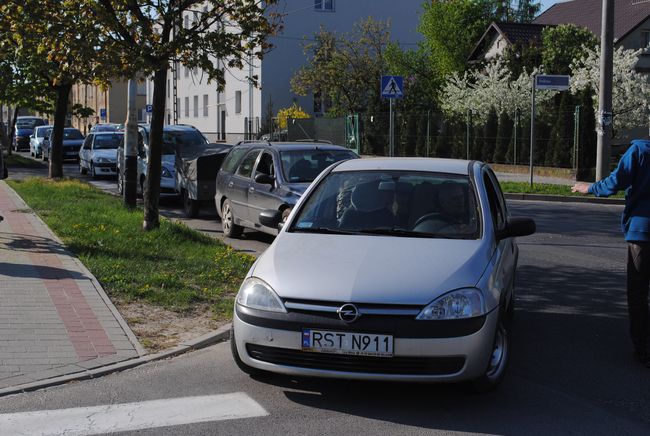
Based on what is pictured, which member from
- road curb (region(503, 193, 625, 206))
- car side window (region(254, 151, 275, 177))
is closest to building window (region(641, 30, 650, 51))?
road curb (region(503, 193, 625, 206))

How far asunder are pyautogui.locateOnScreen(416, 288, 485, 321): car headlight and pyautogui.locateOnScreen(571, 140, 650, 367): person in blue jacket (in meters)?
1.62

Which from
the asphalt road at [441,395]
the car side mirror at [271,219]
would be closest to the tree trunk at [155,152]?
the car side mirror at [271,219]

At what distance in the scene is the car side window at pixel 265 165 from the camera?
13242 millimetres

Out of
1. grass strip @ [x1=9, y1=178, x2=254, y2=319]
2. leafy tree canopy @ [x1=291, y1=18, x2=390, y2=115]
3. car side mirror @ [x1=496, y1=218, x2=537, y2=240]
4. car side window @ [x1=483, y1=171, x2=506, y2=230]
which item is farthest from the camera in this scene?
leafy tree canopy @ [x1=291, y1=18, x2=390, y2=115]

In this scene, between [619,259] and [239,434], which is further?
[619,259]

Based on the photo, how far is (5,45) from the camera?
16.5m

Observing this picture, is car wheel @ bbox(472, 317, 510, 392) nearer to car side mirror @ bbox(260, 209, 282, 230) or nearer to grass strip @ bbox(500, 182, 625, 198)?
car side mirror @ bbox(260, 209, 282, 230)

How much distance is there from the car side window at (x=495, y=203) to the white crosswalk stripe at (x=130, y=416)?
233cm

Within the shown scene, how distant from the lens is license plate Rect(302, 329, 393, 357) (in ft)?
17.1

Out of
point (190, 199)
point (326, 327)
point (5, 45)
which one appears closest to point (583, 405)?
point (326, 327)

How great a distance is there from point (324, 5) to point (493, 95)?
17498 millimetres

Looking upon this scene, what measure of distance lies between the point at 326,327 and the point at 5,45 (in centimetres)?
1320

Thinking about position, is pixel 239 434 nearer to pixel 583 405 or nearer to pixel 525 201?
pixel 583 405

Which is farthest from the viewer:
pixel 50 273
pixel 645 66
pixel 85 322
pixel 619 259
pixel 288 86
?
pixel 288 86
